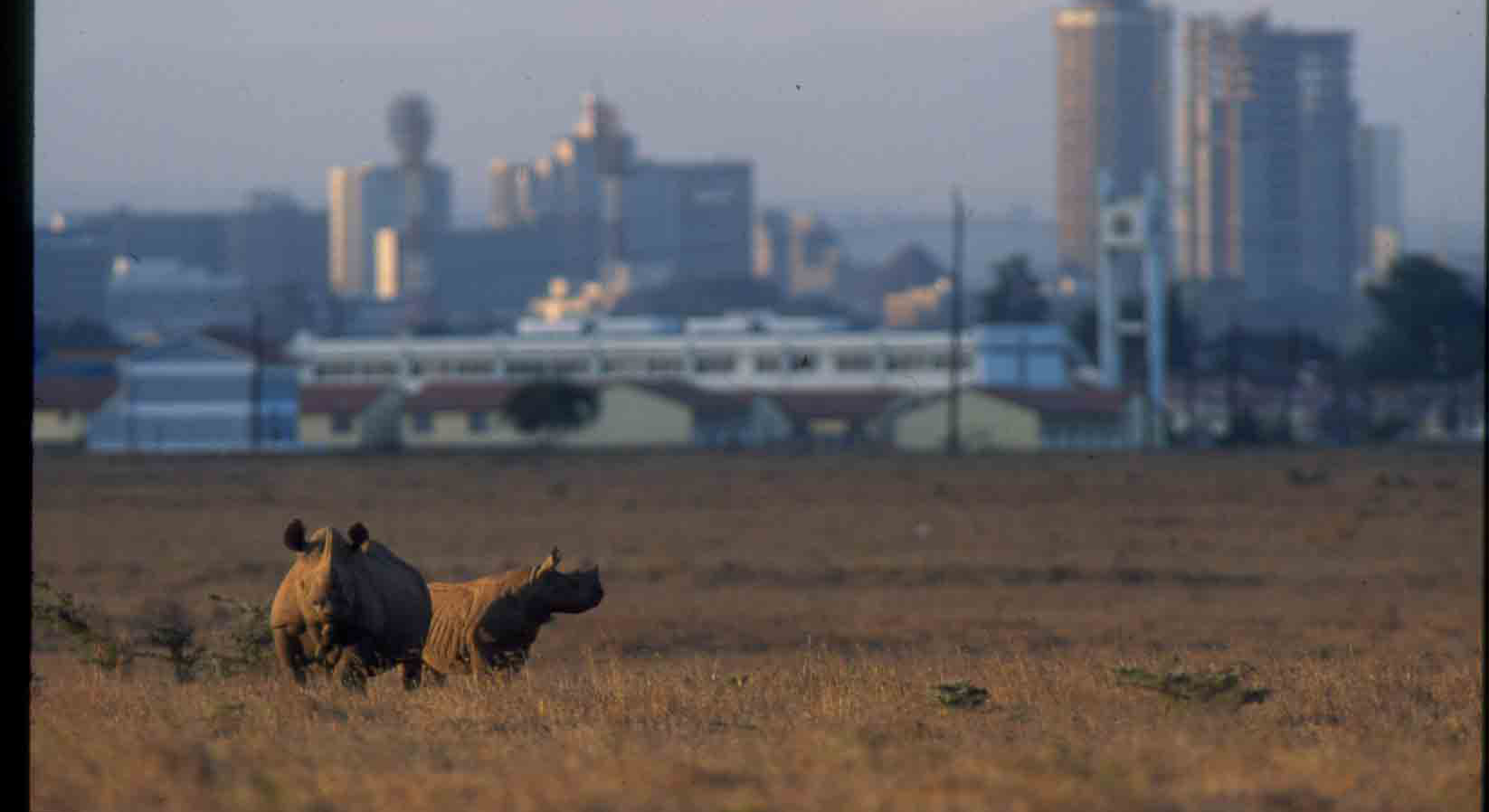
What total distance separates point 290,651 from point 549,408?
10178cm

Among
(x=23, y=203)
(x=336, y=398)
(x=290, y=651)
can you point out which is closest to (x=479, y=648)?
(x=290, y=651)

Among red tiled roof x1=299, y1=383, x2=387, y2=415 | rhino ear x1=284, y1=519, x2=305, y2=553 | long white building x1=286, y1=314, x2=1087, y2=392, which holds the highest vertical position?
long white building x1=286, y1=314, x2=1087, y2=392

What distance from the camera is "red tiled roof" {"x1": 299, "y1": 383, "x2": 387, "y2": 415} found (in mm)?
124125

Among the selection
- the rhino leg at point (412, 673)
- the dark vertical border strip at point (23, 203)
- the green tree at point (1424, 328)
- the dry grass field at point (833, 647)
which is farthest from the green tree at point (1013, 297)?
the dark vertical border strip at point (23, 203)

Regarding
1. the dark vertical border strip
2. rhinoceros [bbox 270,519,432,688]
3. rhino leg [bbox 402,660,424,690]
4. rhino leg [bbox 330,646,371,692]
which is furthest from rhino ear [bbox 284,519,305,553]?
the dark vertical border strip

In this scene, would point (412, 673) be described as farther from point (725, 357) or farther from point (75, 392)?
point (725, 357)

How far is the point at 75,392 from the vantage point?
412 feet

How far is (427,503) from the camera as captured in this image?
206 feet

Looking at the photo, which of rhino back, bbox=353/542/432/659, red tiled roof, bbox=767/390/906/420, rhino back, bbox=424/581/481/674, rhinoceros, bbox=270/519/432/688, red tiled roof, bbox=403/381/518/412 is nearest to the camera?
rhinoceros, bbox=270/519/432/688

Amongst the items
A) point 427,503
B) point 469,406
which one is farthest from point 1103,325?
point 427,503

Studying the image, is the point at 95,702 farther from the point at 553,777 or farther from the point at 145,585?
the point at 145,585

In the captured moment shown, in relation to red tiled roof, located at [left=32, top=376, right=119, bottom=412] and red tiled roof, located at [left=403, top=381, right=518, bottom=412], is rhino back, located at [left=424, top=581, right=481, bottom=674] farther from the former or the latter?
red tiled roof, located at [left=32, top=376, right=119, bottom=412]

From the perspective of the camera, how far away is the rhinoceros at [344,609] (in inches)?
548

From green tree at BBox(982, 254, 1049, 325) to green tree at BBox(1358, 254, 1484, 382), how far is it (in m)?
37.4
